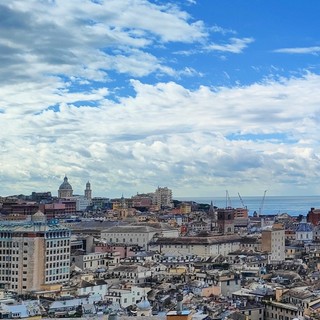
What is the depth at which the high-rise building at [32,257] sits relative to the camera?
63.0 metres

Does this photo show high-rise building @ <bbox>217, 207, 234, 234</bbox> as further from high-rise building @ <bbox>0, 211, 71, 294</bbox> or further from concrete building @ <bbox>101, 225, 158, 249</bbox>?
high-rise building @ <bbox>0, 211, 71, 294</bbox>

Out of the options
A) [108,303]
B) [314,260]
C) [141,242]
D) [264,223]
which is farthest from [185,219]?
[108,303]

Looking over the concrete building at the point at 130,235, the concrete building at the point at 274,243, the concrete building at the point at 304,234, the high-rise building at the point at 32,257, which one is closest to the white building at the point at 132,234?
the concrete building at the point at 130,235

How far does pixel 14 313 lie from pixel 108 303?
908cm

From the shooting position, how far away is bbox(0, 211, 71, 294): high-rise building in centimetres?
6297

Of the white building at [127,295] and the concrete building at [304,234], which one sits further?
the concrete building at [304,234]

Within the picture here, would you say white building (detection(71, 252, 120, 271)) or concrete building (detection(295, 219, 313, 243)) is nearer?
white building (detection(71, 252, 120, 271))

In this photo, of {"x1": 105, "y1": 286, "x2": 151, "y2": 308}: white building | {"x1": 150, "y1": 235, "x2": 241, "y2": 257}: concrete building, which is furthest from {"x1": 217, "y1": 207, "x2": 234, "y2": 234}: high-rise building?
{"x1": 105, "y1": 286, "x2": 151, "y2": 308}: white building

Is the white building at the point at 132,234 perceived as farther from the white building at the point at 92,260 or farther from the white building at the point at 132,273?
the white building at the point at 132,273

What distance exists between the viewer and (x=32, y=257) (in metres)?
63.5

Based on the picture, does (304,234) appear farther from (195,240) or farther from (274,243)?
(195,240)

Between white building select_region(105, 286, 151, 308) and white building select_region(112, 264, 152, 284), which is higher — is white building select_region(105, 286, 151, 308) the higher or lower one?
the lower one

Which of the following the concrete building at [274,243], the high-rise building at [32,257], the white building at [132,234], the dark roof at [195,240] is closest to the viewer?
the high-rise building at [32,257]

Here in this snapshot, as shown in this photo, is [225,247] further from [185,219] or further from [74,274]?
[185,219]
